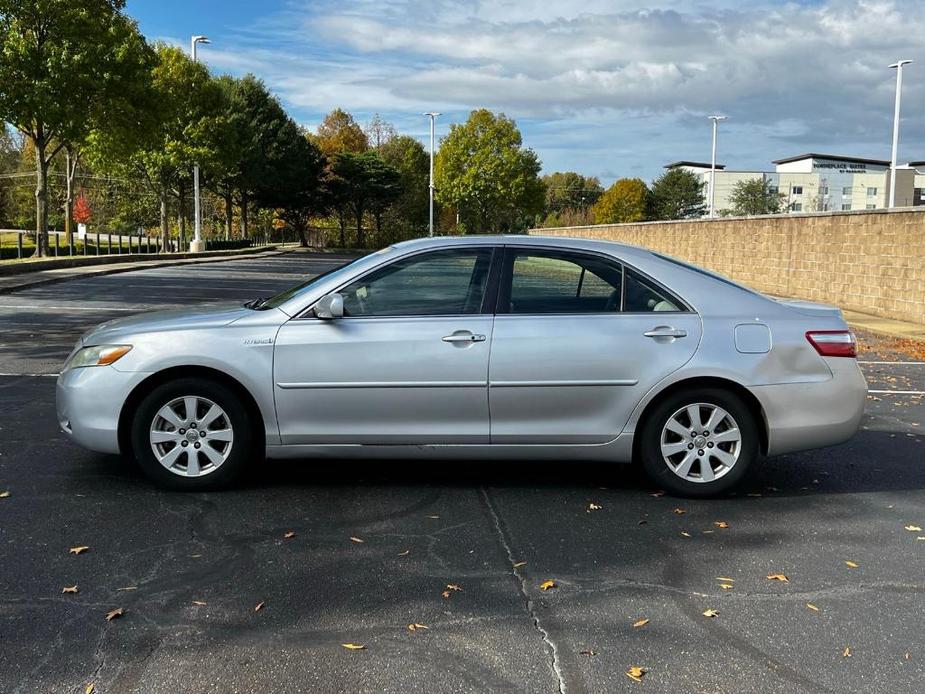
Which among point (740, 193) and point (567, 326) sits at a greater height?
point (740, 193)

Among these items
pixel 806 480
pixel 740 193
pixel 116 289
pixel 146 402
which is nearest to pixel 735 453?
pixel 806 480

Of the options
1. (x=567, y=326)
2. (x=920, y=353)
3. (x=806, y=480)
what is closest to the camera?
(x=567, y=326)

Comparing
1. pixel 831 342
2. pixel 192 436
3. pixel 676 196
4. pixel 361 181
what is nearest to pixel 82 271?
pixel 192 436

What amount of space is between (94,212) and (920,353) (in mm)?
73157

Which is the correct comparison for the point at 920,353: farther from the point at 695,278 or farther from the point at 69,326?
the point at 69,326

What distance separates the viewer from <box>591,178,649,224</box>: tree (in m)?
92.9

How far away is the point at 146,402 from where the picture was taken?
17.0 ft

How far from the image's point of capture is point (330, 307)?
16.7 ft

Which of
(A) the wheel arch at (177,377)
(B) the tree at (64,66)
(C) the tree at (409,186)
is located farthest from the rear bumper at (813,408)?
(C) the tree at (409,186)

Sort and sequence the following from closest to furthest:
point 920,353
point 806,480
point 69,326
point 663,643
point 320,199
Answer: point 663,643
point 806,480
point 920,353
point 69,326
point 320,199

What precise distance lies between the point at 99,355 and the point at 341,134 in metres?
84.0

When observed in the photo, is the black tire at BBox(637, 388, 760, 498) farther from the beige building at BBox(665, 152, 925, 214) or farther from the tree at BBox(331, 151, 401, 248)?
the beige building at BBox(665, 152, 925, 214)

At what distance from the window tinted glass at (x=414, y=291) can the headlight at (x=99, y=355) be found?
1371 mm

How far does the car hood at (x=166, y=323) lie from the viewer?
5254mm
